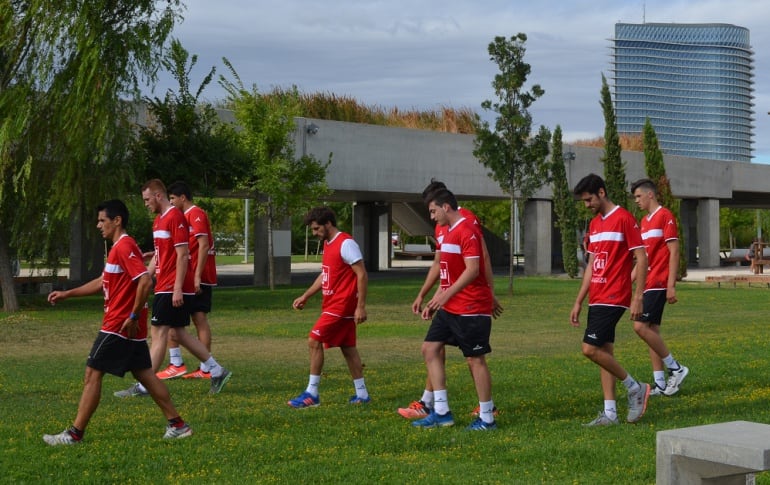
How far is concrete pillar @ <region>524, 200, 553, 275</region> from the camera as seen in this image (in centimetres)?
4725

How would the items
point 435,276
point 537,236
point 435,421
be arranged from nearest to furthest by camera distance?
point 435,421 < point 435,276 < point 537,236

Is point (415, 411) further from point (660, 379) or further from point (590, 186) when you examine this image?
point (660, 379)

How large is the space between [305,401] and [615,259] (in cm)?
324

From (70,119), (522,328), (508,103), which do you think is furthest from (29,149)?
(508,103)

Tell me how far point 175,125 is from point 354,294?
19.5 meters

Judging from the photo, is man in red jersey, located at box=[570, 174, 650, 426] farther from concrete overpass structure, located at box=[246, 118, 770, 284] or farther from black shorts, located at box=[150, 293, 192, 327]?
concrete overpass structure, located at box=[246, 118, 770, 284]

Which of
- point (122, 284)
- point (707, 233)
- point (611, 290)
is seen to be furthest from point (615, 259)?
point (707, 233)

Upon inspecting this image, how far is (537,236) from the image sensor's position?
155 feet

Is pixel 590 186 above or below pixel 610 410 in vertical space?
above

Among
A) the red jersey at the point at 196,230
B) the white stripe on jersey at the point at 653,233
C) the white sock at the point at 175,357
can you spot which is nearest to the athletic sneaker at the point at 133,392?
the white sock at the point at 175,357

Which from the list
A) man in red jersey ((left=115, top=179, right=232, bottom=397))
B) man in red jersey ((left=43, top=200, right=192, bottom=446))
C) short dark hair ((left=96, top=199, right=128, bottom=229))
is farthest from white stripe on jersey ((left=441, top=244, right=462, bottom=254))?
man in red jersey ((left=115, top=179, right=232, bottom=397))

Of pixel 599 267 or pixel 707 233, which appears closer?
pixel 599 267

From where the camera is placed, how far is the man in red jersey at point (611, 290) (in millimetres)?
9398

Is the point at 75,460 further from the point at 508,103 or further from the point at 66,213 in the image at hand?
the point at 508,103
